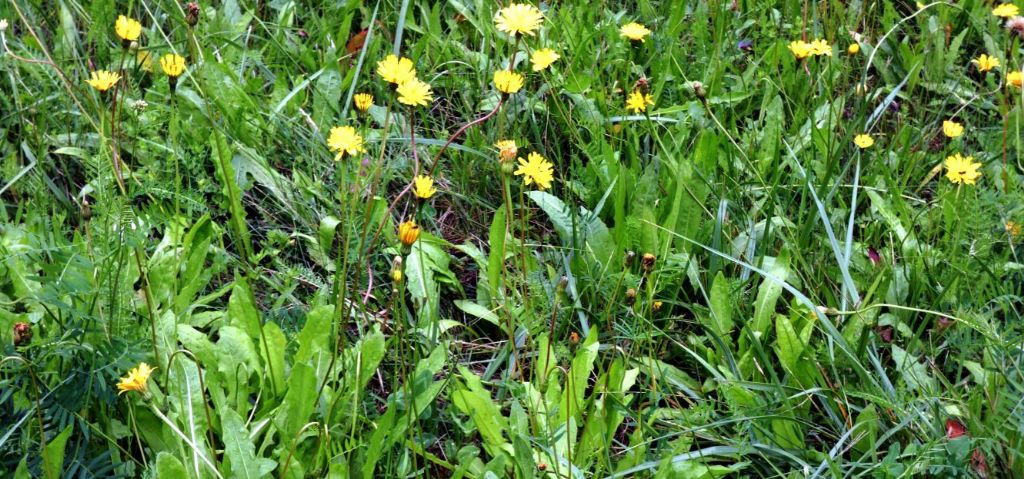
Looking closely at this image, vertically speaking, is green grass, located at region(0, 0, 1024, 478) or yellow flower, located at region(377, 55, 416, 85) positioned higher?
yellow flower, located at region(377, 55, 416, 85)

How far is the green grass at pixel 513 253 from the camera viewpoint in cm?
161

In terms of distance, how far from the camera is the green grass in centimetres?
161

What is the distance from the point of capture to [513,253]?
6.41 ft

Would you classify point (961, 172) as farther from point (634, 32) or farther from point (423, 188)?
point (423, 188)

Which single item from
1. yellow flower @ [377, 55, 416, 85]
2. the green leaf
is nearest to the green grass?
the green leaf

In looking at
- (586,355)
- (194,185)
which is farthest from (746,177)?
(194,185)

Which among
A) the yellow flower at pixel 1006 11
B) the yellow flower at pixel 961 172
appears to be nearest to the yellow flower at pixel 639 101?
the yellow flower at pixel 961 172

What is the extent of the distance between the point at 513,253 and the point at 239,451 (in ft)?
2.26

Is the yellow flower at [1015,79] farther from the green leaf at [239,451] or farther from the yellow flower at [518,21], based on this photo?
the green leaf at [239,451]

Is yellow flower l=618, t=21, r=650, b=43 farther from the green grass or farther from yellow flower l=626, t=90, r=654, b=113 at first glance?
yellow flower l=626, t=90, r=654, b=113

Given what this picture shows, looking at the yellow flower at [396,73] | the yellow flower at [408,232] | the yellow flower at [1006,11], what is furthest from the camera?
the yellow flower at [1006,11]

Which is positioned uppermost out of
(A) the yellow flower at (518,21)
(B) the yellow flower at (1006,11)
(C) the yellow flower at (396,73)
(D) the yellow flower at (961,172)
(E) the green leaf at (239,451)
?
(C) the yellow flower at (396,73)

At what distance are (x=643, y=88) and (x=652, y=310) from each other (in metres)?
0.53

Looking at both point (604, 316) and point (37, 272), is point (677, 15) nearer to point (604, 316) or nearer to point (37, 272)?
point (604, 316)
